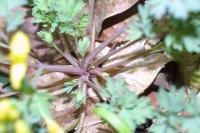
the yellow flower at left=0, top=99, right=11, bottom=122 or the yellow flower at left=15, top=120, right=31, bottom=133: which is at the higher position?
the yellow flower at left=0, top=99, right=11, bottom=122

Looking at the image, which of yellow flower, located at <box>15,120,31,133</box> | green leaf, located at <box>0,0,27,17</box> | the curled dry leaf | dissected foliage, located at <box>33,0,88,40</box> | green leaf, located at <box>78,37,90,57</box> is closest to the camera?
yellow flower, located at <box>15,120,31,133</box>

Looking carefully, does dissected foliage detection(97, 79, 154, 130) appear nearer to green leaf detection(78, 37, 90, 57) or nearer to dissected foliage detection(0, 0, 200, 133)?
dissected foliage detection(0, 0, 200, 133)

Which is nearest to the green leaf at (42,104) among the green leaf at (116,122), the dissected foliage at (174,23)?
the green leaf at (116,122)

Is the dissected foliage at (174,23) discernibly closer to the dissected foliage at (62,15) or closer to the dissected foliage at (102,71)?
the dissected foliage at (102,71)

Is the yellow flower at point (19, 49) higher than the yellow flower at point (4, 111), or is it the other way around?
the yellow flower at point (19, 49)

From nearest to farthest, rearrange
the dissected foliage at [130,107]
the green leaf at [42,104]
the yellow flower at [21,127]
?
the yellow flower at [21,127] < the green leaf at [42,104] < the dissected foliage at [130,107]

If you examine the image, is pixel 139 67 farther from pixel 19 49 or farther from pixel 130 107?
pixel 19 49

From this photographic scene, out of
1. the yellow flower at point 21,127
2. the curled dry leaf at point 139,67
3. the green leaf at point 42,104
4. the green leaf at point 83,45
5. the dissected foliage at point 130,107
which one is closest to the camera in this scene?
the yellow flower at point 21,127

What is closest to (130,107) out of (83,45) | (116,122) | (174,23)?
(116,122)

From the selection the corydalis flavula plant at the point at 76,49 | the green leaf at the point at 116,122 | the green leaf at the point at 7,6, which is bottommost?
the green leaf at the point at 116,122

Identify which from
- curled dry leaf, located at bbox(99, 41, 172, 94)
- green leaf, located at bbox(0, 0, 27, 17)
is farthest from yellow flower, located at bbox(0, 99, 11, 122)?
curled dry leaf, located at bbox(99, 41, 172, 94)

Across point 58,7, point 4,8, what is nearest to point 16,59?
point 4,8

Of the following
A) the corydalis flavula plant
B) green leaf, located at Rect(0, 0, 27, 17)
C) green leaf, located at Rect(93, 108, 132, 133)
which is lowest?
green leaf, located at Rect(93, 108, 132, 133)

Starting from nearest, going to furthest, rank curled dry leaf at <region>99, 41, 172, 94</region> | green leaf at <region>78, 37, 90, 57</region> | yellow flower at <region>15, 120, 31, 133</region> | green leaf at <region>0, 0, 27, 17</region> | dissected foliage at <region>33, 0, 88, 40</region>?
yellow flower at <region>15, 120, 31, 133</region> < green leaf at <region>0, 0, 27, 17</region> < dissected foliage at <region>33, 0, 88, 40</region> < green leaf at <region>78, 37, 90, 57</region> < curled dry leaf at <region>99, 41, 172, 94</region>
